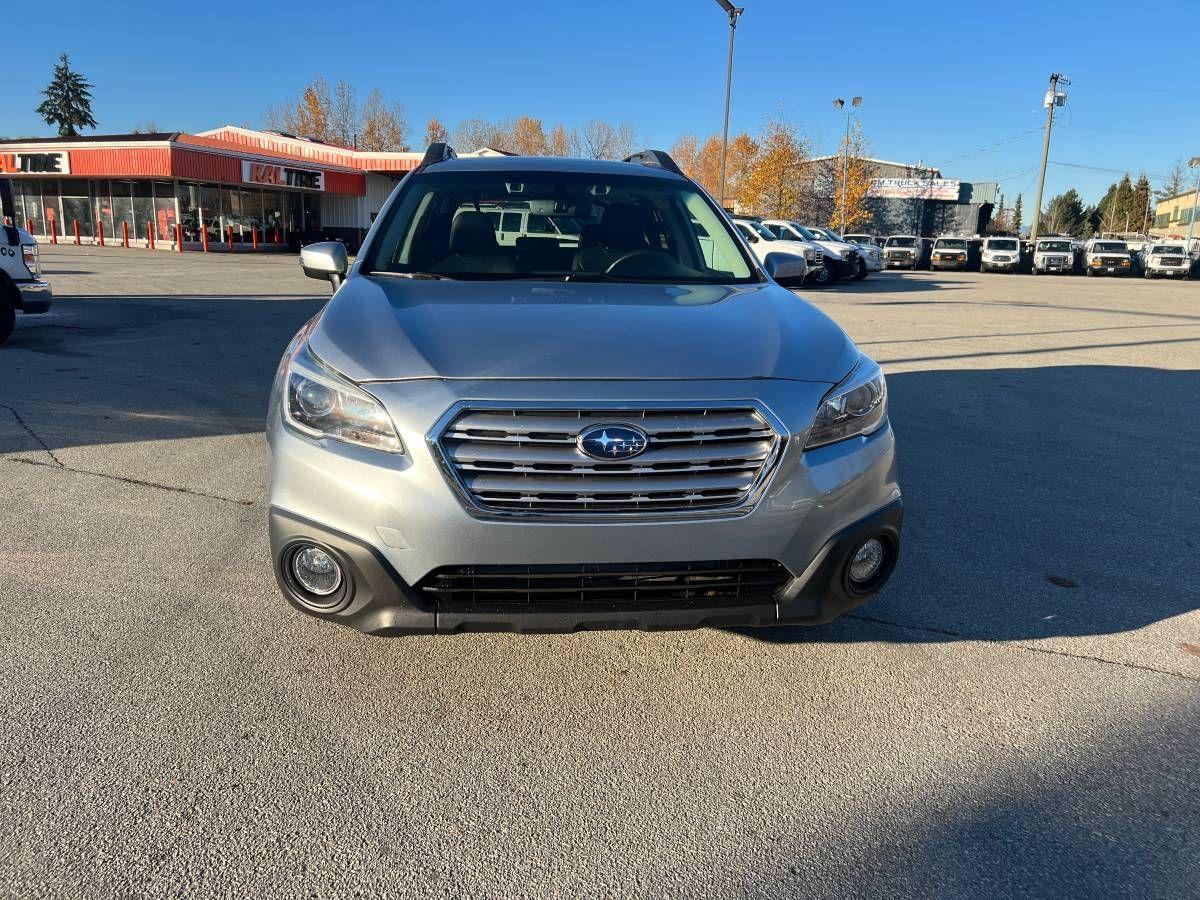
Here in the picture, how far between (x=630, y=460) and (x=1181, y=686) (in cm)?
215

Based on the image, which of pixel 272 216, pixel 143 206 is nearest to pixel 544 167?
pixel 143 206

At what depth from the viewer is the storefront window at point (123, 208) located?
122 ft

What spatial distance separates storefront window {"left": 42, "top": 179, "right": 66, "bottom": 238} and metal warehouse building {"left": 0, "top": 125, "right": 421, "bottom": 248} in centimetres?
4

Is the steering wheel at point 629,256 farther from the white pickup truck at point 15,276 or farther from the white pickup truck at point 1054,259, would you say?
the white pickup truck at point 1054,259

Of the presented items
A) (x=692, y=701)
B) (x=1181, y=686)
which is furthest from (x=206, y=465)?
(x=1181, y=686)

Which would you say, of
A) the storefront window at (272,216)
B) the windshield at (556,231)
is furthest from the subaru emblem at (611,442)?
the storefront window at (272,216)

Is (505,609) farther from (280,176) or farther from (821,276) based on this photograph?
(280,176)

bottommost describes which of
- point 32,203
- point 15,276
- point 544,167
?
point 15,276

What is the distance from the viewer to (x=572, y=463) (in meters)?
2.48

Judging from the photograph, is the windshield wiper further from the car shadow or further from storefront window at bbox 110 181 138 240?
storefront window at bbox 110 181 138 240

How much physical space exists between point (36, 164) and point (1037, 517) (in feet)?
142

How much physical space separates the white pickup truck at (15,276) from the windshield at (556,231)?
712cm

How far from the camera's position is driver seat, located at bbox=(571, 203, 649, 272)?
3.93 metres

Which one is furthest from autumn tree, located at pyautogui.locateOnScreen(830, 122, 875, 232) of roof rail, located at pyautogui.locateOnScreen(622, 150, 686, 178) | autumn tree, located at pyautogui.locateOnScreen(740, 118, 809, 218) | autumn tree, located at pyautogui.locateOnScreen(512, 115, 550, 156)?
roof rail, located at pyautogui.locateOnScreen(622, 150, 686, 178)
